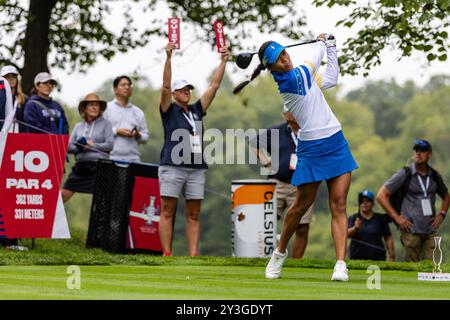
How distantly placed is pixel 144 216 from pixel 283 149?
2.38 metres

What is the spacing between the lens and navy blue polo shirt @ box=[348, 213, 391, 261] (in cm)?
1797

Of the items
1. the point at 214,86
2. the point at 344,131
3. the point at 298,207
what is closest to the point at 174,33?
the point at 214,86

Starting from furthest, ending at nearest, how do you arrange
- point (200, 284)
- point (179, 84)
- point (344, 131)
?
point (344, 131), point (179, 84), point (200, 284)

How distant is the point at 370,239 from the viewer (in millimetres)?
18109

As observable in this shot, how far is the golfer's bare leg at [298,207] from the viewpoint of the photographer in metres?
11.5

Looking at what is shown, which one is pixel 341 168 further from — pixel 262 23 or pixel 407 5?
pixel 262 23

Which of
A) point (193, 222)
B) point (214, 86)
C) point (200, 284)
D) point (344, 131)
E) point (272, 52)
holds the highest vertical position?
point (344, 131)

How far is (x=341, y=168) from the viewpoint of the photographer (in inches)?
445

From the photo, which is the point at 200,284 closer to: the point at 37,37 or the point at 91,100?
the point at 91,100

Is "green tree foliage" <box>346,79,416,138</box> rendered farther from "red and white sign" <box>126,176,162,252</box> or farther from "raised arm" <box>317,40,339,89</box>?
"raised arm" <box>317,40,339,89</box>

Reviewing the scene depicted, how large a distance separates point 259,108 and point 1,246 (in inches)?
4631

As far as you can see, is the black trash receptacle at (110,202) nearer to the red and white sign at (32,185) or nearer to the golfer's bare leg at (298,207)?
the red and white sign at (32,185)
